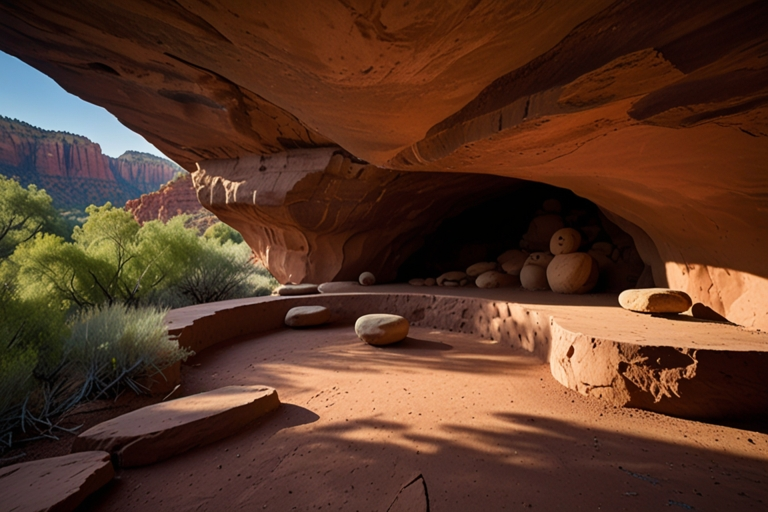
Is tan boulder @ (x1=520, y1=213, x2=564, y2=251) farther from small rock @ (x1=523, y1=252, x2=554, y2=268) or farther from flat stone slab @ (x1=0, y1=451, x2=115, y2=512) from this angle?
flat stone slab @ (x1=0, y1=451, x2=115, y2=512)

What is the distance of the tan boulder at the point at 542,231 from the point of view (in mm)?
7453

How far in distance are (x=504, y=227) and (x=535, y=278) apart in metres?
3.41

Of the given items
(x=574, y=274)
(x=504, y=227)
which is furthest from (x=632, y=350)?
(x=504, y=227)

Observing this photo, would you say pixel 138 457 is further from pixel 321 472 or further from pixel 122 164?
pixel 122 164

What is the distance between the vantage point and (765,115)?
170cm

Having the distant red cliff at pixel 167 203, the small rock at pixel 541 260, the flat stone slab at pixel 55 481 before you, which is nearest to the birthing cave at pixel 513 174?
the flat stone slab at pixel 55 481

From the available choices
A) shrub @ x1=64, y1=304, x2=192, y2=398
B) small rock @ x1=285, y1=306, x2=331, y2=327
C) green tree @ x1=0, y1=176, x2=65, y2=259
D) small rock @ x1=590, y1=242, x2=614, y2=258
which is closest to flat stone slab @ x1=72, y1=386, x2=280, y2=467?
shrub @ x1=64, y1=304, x2=192, y2=398

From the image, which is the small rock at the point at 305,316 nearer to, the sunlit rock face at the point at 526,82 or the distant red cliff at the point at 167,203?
the sunlit rock face at the point at 526,82

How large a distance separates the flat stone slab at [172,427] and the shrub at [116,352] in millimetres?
727

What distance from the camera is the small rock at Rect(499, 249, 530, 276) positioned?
23.1ft

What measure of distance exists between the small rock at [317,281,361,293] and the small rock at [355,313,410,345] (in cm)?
244

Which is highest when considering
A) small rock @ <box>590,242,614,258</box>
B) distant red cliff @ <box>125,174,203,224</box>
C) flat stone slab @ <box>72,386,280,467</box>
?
distant red cliff @ <box>125,174,203,224</box>

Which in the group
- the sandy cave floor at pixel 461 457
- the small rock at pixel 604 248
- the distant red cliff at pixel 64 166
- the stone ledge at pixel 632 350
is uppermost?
the distant red cliff at pixel 64 166

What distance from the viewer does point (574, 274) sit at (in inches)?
208
